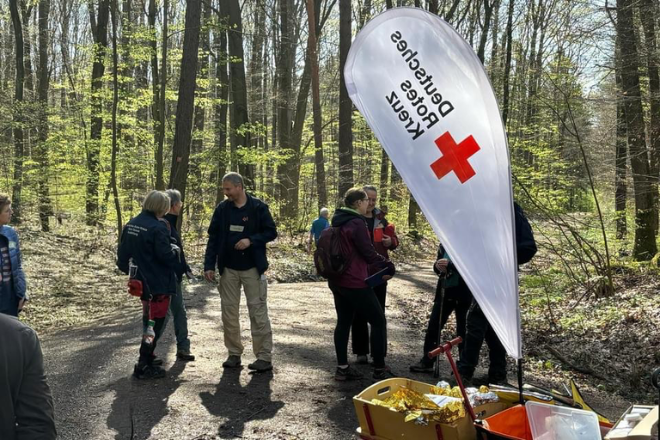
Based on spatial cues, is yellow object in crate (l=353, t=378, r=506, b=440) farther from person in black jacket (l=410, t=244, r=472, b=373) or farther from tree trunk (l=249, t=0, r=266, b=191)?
tree trunk (l=249, t=0, r=266, b=191)

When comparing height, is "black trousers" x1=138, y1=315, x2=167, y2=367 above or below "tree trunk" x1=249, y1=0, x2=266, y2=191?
below

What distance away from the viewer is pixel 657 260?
36.3 ft

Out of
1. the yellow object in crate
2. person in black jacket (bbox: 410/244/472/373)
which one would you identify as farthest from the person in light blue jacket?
person in black jacket (bbox: 410/244/472/373)

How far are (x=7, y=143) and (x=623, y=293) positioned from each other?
18.9 m

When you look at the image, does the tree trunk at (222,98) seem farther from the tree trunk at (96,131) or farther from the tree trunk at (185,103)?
the tree trunk at (96,131)

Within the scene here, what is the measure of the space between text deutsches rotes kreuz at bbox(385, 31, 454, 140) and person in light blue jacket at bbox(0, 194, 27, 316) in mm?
3531

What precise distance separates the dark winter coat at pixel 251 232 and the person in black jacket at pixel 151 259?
485 millimetres

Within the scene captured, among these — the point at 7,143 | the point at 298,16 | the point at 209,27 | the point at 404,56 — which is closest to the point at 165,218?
the point at 404,56

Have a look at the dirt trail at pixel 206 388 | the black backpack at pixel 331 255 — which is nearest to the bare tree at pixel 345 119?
the dirt trail at pixel 206 388

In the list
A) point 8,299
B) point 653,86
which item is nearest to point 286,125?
point 653,86

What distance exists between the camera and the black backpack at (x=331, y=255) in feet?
18.4

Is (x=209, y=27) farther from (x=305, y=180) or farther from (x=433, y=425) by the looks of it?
(x=433, y=425)

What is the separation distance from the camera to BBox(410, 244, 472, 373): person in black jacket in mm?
5957

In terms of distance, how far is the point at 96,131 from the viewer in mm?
18141
